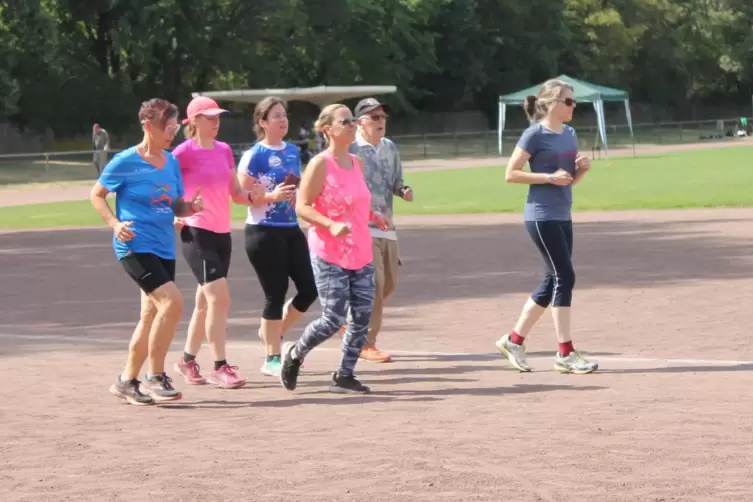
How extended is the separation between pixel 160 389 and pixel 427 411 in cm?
159

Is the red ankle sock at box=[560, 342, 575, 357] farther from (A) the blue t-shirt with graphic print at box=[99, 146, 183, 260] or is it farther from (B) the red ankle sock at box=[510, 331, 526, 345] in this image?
(A) the blue t-shirt with graphic print at box=[99, 146, 183, 260]

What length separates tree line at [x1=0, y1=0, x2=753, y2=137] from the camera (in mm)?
57344

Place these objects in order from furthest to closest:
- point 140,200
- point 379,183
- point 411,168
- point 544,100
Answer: point 411,168
point 379,183
point 544,100
point 140,200

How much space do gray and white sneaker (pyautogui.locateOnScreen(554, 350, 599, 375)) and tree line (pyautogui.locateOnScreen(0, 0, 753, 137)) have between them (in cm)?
4658

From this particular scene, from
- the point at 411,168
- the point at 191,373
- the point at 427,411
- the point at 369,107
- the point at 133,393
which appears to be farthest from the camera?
the point at 411,168

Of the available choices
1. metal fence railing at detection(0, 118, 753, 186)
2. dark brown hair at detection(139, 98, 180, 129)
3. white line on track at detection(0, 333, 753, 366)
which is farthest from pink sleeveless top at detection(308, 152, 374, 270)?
metal fence railing at detection(0, 118, 753, 186)

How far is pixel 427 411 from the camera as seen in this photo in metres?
7.98

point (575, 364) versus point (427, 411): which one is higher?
point (427, 411)

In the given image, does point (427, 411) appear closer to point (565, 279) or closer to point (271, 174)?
point (565, 279)

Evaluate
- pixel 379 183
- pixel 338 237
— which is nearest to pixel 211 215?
pixel 338 237

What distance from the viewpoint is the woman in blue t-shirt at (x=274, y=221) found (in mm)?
9219

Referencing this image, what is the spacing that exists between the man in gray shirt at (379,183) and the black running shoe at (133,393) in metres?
2.18

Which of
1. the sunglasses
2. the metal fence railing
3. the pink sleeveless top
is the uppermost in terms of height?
the sunglasses

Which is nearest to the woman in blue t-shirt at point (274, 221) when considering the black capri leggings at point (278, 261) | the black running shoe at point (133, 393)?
the black capri leggings at point (278, 261)
